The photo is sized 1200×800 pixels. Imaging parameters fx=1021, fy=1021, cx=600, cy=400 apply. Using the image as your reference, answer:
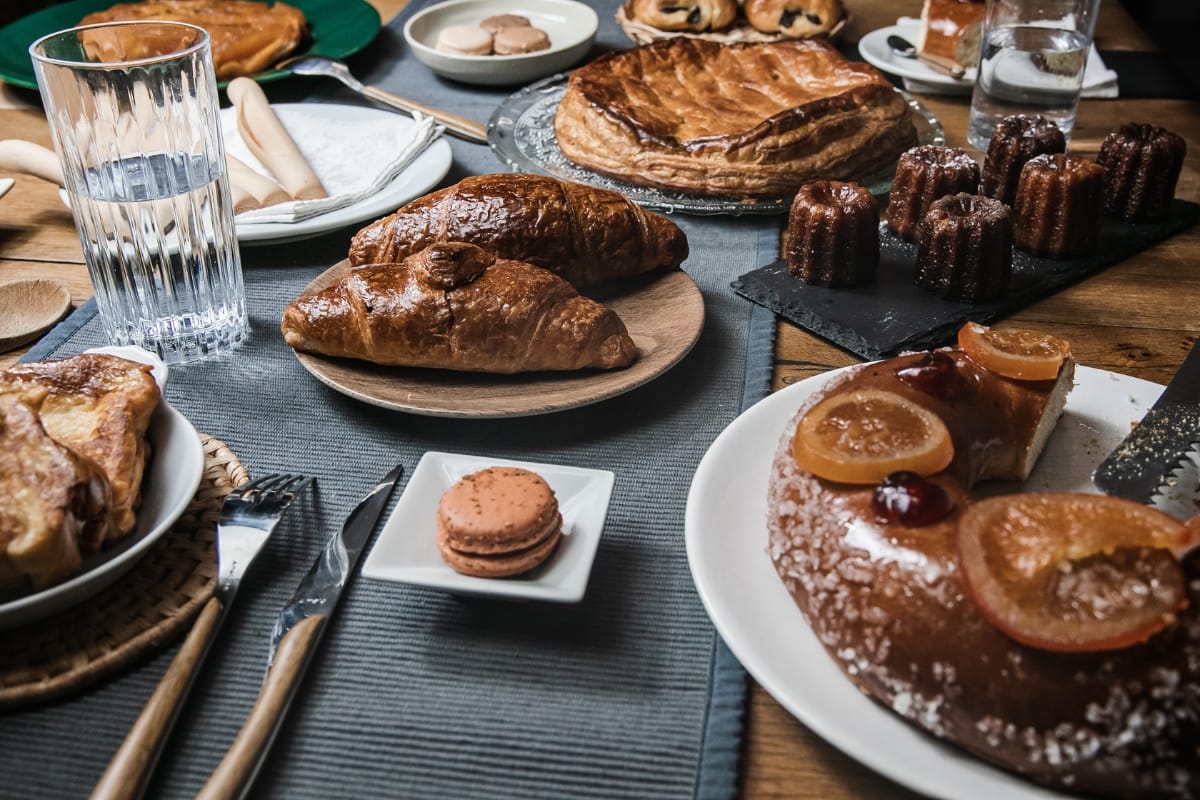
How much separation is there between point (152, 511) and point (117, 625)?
127 millimetres

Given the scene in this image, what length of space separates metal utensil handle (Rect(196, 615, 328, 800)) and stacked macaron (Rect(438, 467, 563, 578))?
16 cm

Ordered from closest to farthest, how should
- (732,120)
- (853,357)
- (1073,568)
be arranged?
1. (1073,568)
2. (853,357)
3. (732,120)

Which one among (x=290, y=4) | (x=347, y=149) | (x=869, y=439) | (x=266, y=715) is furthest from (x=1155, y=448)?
(x=290, y=4)

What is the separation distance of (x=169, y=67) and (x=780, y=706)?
1150 millimetres

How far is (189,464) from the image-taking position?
113cm

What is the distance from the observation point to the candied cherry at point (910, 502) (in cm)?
91

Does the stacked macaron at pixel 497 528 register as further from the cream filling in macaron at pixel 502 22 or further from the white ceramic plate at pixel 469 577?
the cream filling in macaron at pixel 502 22

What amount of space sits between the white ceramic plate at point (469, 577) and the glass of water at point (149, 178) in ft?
1.98

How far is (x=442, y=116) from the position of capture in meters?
2.40

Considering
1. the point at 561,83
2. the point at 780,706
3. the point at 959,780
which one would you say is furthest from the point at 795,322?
the point at 561,83

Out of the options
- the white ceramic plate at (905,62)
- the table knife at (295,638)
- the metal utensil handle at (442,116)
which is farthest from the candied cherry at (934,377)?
the white ceramic plate at (905,62)

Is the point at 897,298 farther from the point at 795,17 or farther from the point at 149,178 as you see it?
the point at 795,17

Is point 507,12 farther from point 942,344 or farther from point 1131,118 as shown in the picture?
point 942,344

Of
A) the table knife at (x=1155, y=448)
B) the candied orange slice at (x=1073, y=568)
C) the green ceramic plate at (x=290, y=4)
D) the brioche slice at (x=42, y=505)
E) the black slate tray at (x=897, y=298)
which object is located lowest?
the black slate tray at (x=897, y=298)
